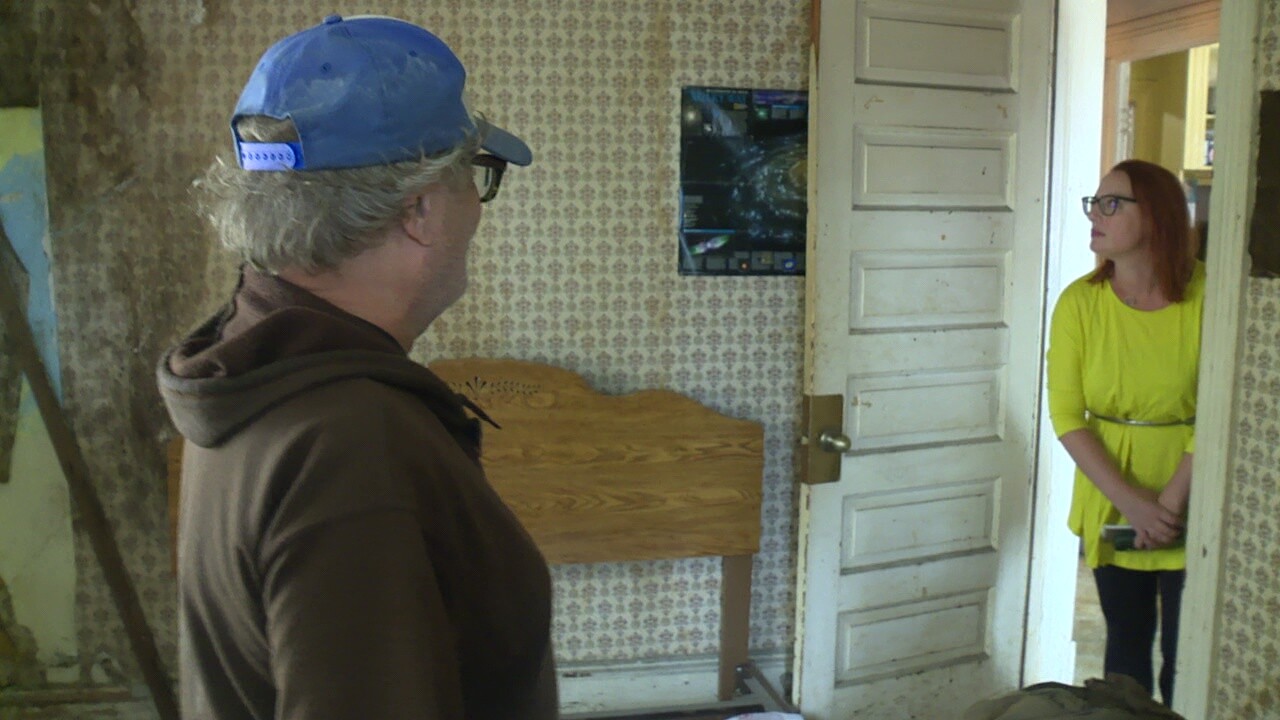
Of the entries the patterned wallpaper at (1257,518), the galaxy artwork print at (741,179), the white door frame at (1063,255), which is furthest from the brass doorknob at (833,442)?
the patterned wallpaper at (1257,518)

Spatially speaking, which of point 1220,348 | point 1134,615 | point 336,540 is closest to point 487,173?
point 336,540

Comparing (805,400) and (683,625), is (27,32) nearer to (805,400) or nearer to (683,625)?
(805,400)

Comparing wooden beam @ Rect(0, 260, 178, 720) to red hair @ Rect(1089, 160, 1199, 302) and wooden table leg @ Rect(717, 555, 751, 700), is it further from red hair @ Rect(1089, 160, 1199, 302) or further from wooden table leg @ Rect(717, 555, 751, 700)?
red hair @ Rect(1089, 160, 1199, 302)

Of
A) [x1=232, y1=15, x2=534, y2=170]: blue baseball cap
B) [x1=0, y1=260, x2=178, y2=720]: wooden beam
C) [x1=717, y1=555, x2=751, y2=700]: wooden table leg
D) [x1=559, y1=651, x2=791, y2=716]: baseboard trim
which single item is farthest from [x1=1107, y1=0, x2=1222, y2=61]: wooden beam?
[x1=0, y1=260, x2=178, y2=720]: wooden beam

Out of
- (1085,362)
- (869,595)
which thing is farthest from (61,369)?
(1085,362)

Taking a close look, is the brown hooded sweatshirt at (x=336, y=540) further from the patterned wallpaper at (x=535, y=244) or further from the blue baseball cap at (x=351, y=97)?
the patterned wallpaper at (x=535, y=244)

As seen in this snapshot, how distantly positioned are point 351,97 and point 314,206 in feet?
0.33

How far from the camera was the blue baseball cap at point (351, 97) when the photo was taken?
2.80ft

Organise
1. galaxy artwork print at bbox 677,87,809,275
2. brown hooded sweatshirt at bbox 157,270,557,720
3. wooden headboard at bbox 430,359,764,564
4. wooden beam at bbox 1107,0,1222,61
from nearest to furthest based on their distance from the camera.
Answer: brown hooded sweatshirt at bbox 157,270,557,720 → wooden headboard at bbox 430,359,764,564 → galaxy artwork print at bbox 677,87,809,275 → wooden beam at bbox 1107,0,1222,61

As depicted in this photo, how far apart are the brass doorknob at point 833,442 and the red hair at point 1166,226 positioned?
2.68 ft

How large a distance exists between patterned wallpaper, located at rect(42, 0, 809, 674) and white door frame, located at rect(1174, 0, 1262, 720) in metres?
1.33

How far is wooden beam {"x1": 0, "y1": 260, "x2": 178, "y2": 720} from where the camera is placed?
2.52 meters

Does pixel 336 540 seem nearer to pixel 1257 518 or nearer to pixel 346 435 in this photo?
pixel 346 435

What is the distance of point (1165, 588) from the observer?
231 cm
